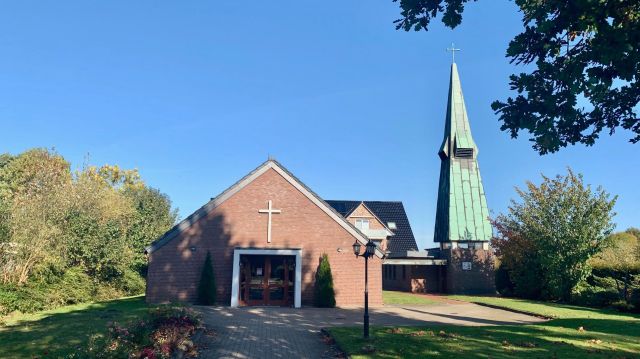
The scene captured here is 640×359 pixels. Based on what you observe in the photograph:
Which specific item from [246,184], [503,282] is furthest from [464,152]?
[246,184]

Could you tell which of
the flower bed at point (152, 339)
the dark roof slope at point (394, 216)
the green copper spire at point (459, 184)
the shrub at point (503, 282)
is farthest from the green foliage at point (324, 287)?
the dark roof slope at point (394, 216)

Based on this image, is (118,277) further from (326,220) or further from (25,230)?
(326,220)

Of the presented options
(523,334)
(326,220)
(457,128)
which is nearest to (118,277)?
(326,220)

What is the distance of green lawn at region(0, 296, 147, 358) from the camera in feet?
34.1

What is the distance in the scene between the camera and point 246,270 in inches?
863

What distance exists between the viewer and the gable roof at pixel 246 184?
2172 centimetres

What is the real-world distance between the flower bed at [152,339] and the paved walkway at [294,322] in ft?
2.09

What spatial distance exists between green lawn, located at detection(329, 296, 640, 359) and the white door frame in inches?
332

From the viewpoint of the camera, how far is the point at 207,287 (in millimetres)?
21094

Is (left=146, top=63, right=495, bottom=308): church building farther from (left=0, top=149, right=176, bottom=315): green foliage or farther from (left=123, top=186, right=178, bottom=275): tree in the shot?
(left=123, top=186, right=178, bottom=275): tree

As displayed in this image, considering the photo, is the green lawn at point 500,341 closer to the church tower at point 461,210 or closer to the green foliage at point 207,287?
the green foliage at point 207,287

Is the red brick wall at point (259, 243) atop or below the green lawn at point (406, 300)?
atop

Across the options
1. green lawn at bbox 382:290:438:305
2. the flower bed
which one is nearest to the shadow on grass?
the flower bed

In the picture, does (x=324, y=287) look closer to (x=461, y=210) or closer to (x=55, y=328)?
(x=55, y=328)
